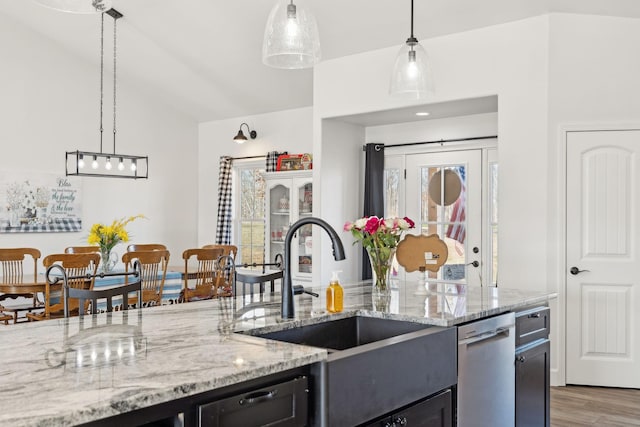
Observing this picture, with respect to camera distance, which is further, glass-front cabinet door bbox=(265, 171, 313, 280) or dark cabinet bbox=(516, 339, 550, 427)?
glass-front cabinet door bbox=(265, 171, 313, 280)

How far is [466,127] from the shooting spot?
226 inches

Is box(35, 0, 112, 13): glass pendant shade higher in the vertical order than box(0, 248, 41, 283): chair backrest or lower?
higher

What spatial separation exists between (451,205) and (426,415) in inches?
152

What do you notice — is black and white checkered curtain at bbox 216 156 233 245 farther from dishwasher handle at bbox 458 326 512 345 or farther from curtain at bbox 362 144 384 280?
dishwasher handle at bbox 458 326 512 345

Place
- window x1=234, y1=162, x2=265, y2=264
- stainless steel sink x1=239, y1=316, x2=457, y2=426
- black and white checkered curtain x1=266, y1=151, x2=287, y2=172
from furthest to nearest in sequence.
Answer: window x1=234, y1=162, x2=265, y2=264
black and white checkered curtain x1=266, y1=151, x2=287, y2=172
stainless steel sink x1=239, y1=316, x2=457, y2=426

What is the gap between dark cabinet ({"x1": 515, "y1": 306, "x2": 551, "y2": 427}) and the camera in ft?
9.45

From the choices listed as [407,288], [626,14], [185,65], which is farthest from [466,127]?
[185,65]

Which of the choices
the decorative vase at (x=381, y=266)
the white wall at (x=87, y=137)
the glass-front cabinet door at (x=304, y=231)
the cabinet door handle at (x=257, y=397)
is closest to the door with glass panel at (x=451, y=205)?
the glass-front cabinet door at (x=304, y=231)

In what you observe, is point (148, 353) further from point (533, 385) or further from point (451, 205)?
point (451, 205)

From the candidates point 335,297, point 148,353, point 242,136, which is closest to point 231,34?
point 242,136

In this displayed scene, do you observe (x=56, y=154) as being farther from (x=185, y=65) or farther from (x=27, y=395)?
(x=27, y=395)

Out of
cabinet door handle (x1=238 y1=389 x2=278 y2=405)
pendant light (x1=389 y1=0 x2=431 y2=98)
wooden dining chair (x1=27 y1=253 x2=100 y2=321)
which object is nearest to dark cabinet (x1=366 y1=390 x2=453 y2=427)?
cabinet door handle (x1=238 y1=389 x2=278 y2=405)

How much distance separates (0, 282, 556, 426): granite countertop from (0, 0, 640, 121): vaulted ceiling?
2.81 m

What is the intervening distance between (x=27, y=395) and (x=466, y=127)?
505 cm
